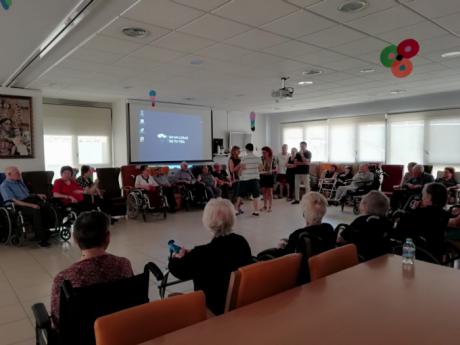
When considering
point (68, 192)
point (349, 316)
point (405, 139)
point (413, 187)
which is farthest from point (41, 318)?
point (405, 139)

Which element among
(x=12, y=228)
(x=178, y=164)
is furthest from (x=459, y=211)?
(x=178, y=164)

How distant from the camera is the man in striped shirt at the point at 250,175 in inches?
267

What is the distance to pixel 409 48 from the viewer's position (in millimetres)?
2949

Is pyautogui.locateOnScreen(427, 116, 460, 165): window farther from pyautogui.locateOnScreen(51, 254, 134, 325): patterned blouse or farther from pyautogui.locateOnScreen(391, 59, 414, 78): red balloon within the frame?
pyautogui.locateOnScreen(51, 254, 134, 325): patterned blouse

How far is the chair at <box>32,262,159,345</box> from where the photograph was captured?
1.39 meters

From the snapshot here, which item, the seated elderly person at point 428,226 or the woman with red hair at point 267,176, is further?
the woman with red hair at point 267,176

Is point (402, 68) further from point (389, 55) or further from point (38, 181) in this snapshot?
point (38, 181)

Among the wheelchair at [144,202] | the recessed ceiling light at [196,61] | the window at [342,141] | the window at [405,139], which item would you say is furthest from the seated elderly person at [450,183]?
the wheelchair at [144,202]

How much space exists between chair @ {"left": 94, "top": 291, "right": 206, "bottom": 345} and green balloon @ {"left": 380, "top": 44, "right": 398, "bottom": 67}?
293cm

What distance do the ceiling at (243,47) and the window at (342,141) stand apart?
259 cm

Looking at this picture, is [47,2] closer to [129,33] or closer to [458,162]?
[129,33]

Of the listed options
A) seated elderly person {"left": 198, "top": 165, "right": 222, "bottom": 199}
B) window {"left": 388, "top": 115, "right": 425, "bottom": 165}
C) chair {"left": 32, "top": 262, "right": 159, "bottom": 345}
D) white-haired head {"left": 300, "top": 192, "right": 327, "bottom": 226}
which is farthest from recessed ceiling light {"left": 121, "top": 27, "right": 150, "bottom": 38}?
window {"left": 388, "top": 115, "right": 425, "bottom": 165}

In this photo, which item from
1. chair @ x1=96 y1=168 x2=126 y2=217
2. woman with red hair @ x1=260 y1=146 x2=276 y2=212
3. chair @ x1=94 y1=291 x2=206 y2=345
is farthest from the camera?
woman with red hair @ x1=260 y1=146 x2=276 y2=212

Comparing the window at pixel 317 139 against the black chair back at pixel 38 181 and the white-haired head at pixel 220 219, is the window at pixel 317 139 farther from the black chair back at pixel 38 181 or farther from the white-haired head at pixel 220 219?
the white-haired head at pixel 220 219
